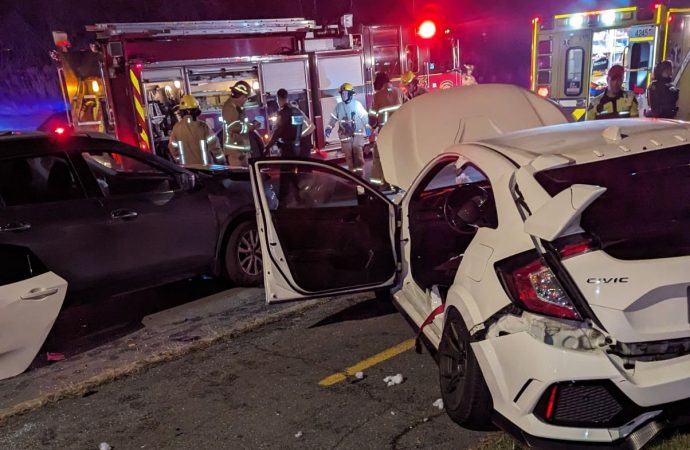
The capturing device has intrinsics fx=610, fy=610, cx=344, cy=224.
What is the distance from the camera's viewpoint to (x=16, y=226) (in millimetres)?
4234

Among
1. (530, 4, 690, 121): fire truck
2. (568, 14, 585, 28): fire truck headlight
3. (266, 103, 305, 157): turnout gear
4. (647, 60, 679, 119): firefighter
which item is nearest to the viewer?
(266, 103, 305, 157): turnout gear

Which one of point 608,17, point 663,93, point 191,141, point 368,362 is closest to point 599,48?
point 608,17

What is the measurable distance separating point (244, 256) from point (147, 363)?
166cm

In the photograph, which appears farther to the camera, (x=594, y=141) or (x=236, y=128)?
(x=236, y=128)

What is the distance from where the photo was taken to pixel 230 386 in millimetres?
3924

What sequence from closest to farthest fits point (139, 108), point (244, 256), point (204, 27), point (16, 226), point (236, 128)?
point (16, 226) → point (244, 256) → point (236, 128) → point (139, 108) → point (204, 27)

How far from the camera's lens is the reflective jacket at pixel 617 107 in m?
7.27

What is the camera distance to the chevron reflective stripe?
357 inches

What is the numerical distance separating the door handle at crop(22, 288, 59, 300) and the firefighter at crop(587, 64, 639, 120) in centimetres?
627

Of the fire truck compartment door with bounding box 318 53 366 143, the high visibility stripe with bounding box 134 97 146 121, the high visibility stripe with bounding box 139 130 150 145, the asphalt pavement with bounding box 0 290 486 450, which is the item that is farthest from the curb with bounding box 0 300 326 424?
the fire truck compartment door with bounding box 318 53 366 143

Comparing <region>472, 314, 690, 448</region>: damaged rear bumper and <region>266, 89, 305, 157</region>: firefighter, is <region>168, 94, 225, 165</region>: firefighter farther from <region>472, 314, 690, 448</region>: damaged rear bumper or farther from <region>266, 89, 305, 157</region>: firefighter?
<region>472, 314, 690, 448</region>: damaged rear bumper

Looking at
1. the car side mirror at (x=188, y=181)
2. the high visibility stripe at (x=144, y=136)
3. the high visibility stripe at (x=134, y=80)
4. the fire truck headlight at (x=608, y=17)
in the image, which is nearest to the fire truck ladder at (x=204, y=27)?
the high visibility stripe at (x=134, y=80)

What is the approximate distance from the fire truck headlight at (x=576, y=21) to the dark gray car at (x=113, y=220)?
27.4 feet

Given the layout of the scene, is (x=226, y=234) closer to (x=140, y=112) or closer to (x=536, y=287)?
(x=536, y=287)
